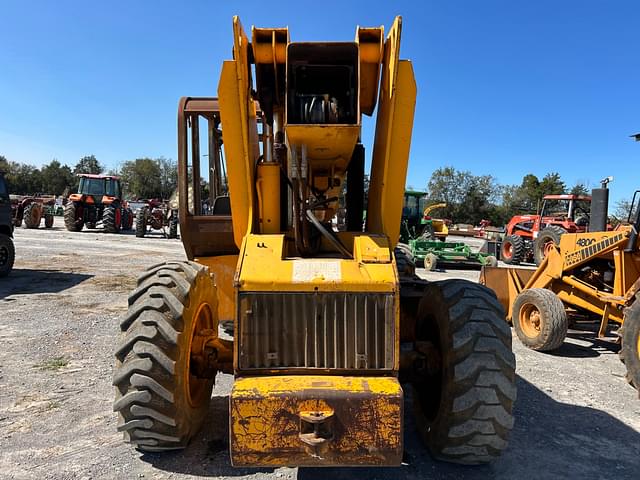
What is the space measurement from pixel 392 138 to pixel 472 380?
5.94 feet

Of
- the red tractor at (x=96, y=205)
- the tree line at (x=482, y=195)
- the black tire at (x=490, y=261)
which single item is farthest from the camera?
the tree line at (x=482, y=195)

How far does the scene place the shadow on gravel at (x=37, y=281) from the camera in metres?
9.51

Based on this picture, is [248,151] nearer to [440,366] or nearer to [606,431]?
[440,366]

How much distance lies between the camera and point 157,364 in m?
2.94

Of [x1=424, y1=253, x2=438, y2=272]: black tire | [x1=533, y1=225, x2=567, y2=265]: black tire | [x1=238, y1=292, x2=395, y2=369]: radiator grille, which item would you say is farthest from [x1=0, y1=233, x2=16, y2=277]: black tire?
[x1=533, y1=225, x2=567, y2=265]: black tire

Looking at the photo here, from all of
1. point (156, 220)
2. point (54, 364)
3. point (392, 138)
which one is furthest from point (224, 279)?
point (156, 220)

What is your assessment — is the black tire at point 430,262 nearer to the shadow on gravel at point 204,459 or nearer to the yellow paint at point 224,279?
the yellow paint at point 224,279

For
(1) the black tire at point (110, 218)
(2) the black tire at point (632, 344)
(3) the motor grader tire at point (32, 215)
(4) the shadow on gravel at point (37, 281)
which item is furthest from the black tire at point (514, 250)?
(3) the motor grader tire at point (32, 215)

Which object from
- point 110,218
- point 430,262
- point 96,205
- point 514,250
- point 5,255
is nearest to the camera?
point 5,255

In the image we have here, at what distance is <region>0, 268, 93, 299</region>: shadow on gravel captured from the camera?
9.51 meters

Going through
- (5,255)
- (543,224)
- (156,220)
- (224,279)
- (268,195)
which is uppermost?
(268,195)

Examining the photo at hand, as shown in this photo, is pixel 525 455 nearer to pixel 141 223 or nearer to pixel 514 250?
pixel 514 250

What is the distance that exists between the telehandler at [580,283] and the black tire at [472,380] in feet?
12.0

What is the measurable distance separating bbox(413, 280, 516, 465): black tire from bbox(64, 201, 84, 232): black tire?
Answer: 25286 mm
